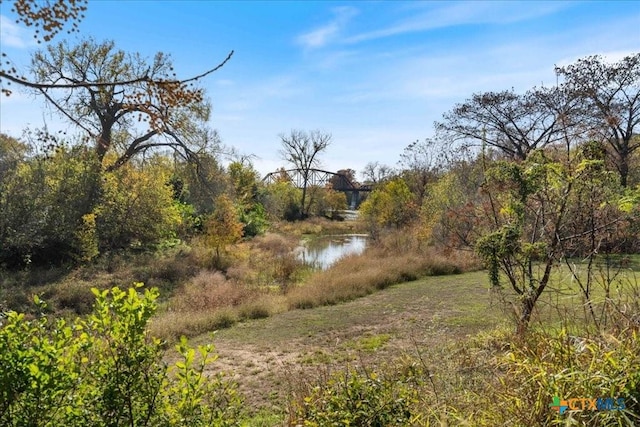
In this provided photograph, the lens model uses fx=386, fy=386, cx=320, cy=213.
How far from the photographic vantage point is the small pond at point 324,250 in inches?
829

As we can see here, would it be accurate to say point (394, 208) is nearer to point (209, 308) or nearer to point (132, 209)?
point (132, 209)

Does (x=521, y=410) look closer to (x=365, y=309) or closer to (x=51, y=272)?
(x=365, y=309)

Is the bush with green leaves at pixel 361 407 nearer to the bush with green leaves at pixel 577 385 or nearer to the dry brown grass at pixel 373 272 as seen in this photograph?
the bush with green leaves at pixel 577 385

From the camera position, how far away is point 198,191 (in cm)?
2325

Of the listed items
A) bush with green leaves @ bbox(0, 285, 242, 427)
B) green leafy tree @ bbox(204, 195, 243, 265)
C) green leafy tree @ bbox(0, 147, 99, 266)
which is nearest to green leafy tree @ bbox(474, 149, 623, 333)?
bush with green leaves @ bbox(0, 285, 242, 427)

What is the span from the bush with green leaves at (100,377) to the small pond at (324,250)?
53.8 feet

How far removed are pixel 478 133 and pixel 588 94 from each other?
4.91 m

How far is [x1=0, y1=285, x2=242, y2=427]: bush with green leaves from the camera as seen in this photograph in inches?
78.7

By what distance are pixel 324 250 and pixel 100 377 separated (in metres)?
24.7

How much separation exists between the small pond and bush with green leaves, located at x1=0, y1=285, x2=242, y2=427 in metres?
16.4

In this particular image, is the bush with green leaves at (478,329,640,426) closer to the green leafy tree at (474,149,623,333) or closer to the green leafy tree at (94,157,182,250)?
the green leafy tree at (474,149,623,333)

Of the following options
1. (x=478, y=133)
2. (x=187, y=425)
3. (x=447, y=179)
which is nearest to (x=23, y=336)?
(x=187, y=425)

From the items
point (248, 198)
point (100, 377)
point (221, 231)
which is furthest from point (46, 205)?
point (248, 198)

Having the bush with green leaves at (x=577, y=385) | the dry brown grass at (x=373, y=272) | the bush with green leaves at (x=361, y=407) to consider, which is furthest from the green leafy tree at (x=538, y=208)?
the dry brown grass at (x=373, y=272)
